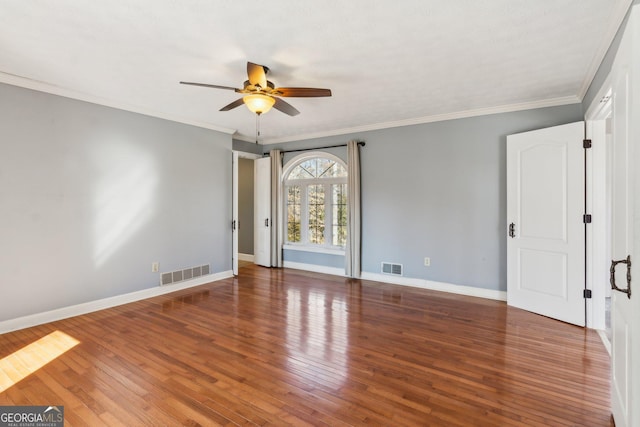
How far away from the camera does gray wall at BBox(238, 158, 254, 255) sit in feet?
25.7

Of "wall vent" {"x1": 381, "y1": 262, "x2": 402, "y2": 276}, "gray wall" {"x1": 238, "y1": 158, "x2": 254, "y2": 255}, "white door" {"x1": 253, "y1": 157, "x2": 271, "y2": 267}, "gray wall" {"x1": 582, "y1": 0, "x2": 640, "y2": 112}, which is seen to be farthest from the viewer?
"gray wall" {"x1": 238, "y1": 158, "x2": 254, "y2": 255}

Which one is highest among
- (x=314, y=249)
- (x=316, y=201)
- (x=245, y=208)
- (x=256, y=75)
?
(x=256, y=75)

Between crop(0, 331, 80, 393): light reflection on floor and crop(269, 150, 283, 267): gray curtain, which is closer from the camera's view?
crop(0, 331, 80, 393): light reflection on floor

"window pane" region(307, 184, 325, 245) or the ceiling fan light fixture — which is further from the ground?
the ceiling fan light fixture

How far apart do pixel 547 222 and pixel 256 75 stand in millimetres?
3665

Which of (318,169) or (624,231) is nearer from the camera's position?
(624,231)

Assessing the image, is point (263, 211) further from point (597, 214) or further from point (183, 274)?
point (597, 214)

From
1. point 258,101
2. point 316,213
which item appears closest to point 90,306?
point 258,101

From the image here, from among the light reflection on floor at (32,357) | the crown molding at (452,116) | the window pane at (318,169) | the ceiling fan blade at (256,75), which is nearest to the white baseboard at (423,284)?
the window pane at (318,169)

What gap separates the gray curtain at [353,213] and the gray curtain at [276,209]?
5.17 ft

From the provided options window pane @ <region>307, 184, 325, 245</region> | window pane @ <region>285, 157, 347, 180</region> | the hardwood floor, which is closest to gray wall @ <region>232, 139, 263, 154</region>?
window pane @ <region>285, 157, 347, 180</region>

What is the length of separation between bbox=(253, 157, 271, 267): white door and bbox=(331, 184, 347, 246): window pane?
1378 mm

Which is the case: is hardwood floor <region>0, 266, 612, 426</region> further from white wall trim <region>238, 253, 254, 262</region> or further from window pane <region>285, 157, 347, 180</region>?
white wall trim <region>238, 253, 254, 262</region>

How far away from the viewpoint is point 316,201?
6496mm
